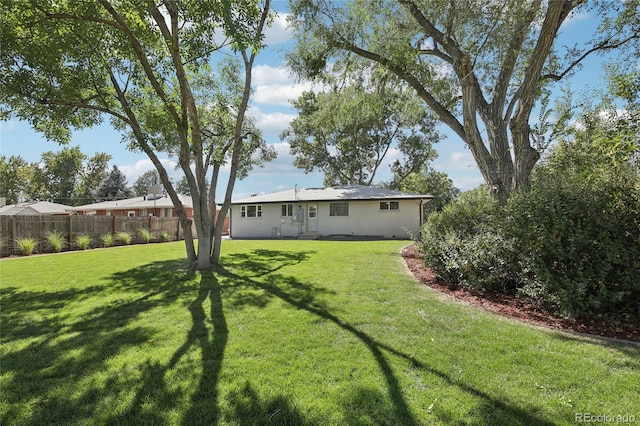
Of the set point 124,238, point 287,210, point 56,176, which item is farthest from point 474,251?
point 56,176

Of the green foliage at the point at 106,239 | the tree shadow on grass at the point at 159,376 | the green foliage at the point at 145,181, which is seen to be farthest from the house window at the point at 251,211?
the green foliage at the point at 145,181

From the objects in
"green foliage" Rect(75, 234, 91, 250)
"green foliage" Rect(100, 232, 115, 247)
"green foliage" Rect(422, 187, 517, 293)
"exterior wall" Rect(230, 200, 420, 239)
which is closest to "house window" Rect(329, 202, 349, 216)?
"exterior wall" Rect(230, 200, 420, 239)

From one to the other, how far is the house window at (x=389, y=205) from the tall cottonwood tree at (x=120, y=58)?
1251cm

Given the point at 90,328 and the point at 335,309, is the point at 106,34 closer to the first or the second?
the point at 90,328

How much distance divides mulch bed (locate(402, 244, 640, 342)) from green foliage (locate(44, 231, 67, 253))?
14.4m

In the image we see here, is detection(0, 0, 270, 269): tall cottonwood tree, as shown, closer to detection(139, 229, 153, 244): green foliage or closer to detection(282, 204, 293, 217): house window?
detection(139, 229, 153, 244): green foliage

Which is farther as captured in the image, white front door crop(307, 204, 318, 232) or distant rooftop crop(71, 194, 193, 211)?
distant rooftop crop(71, 194, 193, 211)

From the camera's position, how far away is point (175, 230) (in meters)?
21.6

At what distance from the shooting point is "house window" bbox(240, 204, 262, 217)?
23281 millimetres

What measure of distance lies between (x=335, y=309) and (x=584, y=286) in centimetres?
354

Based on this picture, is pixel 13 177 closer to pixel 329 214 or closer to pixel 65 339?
pixel 329 214

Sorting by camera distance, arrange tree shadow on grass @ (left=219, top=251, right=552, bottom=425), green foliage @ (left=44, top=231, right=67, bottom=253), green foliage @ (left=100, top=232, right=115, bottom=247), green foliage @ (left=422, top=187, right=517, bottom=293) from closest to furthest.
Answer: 1. tree shadow on grass @ (left=219, top=251, right=552, bottom=425)
2. green foliage @ (left=422, top=187, right=517, bottom=293)
3. green foliage @ (left=44, top=231, right=67, bottom=253)
4. green foliage @ (left=100, top=232, right=115, bottom=247)

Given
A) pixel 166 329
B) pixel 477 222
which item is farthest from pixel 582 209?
pixel 166 329

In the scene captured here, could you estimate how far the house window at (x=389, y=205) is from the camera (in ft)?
65.6
